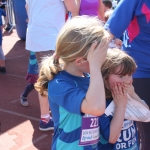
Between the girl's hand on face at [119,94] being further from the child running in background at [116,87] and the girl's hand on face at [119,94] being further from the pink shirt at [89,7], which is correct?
the pink shirt at [89,7]

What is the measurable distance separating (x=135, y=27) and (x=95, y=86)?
102cm

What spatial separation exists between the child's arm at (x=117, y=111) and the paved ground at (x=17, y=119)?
1.80 m

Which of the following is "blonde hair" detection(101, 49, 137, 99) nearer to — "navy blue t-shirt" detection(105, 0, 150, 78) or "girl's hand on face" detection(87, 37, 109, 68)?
"girl's hand on face" detection(87, 37, 109, 68)

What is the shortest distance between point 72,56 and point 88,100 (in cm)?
24

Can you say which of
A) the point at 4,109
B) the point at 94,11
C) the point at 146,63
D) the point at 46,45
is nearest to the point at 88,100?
the point at 146,63

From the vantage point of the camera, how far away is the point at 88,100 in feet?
5.10

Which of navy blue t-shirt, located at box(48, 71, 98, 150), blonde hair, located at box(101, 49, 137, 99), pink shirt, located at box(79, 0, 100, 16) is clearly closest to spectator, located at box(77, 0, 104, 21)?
pink shirt, located at box(79, 0, 100, 16)

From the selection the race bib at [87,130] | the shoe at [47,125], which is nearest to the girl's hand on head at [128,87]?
the race bib at [87,130]

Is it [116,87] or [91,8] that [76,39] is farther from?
[91,8]

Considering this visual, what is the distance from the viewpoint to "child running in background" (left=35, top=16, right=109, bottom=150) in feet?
5.19

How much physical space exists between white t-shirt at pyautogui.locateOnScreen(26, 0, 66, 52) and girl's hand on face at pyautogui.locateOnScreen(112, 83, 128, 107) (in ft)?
5.59

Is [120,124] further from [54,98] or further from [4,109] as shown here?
[4,109]

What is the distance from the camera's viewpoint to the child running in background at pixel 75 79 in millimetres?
1583

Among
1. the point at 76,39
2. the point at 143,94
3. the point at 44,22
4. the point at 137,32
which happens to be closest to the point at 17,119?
the point at 44,22
